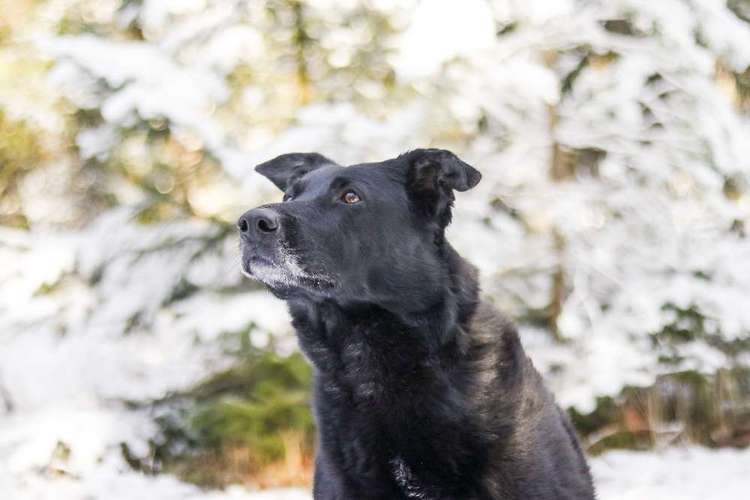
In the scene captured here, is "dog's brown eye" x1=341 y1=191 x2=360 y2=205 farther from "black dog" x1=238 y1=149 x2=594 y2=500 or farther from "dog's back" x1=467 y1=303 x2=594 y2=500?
"dog's back" x1=467 y1=303 x2=594 y2=500

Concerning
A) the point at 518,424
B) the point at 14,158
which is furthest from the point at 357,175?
the point at 14,158

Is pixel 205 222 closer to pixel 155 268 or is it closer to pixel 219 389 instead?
pixel 155 268

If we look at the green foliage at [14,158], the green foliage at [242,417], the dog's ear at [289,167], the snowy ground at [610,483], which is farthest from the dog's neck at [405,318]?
the green foliage at [14,158]

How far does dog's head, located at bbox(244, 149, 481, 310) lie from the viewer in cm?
320

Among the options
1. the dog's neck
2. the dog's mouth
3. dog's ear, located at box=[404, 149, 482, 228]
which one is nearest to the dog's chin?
the dog's mouth

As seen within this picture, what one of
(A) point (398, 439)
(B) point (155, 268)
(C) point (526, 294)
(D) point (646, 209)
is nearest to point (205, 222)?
(B) point (155, 268)

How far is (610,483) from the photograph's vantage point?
6371 millimetres

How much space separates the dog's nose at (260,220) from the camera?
310 centimetres

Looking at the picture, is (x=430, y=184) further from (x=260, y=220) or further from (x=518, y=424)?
(x=518, y=424)

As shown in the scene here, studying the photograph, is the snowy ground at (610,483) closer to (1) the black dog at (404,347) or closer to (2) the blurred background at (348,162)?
(2) the blurred background at (348,162)

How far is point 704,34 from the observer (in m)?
5.60

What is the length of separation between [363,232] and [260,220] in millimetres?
535

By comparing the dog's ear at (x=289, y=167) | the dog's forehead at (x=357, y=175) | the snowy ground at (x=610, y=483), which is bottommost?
the snowy ground at (x=610, y=483)

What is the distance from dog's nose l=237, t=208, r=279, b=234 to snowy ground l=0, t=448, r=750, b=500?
12.1ft
